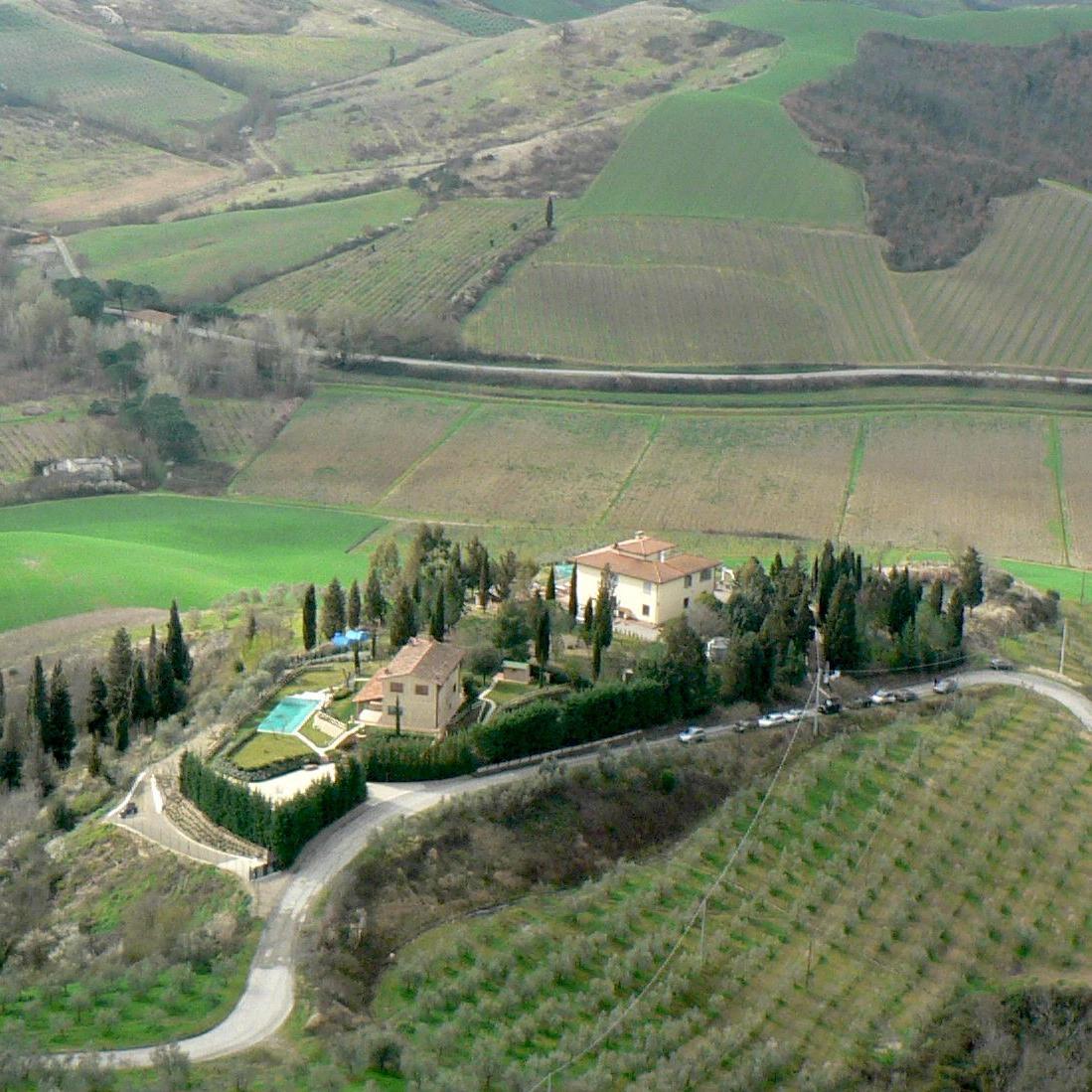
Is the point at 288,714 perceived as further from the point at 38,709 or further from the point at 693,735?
the point at 693,735

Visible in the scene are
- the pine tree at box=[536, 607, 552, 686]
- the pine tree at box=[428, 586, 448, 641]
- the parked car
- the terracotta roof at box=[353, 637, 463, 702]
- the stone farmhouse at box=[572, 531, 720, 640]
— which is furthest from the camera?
the stone farmhouse at box=[572, 531, 720, 640]

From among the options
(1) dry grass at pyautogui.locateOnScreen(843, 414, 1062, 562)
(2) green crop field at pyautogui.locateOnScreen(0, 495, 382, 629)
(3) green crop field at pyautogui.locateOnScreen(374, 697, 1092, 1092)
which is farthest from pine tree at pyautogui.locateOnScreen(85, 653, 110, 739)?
(1) dry grass at pyautogui.locateOnScreen(843, 414, 1062, 562)

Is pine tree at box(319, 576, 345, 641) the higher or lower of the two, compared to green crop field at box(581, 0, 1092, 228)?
lower

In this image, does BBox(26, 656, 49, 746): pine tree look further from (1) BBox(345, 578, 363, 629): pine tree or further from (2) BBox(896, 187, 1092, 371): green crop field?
(2) BBox(896, 187, 1092, 371): green crop field

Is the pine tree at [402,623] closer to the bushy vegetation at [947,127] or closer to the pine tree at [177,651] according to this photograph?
the pine tree at [177,651]

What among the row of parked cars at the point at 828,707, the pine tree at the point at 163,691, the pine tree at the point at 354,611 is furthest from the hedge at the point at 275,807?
the pine tree at the point at 354,611

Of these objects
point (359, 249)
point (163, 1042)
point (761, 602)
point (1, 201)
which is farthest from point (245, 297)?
point (163, 1042)

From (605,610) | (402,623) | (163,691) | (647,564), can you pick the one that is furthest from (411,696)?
(647,564)
